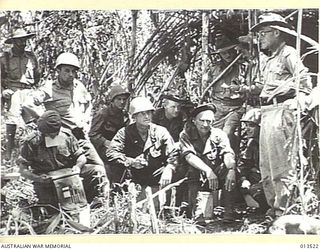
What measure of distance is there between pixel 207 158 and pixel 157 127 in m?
0.12

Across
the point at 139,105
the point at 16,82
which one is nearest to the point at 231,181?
the point at 139,105

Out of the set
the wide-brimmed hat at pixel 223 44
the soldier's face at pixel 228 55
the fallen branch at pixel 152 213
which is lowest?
the fallen branch at pixel 152 213

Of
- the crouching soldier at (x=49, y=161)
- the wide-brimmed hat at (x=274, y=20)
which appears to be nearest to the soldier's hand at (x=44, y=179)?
the crouching soldier at (x=49, y=161)

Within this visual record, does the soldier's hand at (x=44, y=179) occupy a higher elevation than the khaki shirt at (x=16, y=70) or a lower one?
lower

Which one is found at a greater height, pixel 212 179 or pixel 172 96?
pixel 172 96

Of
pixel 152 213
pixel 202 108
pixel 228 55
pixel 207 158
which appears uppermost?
pixel 228 55

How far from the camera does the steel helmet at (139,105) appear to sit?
40.1 inches

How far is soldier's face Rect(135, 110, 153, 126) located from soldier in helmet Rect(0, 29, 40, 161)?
220 millimetres

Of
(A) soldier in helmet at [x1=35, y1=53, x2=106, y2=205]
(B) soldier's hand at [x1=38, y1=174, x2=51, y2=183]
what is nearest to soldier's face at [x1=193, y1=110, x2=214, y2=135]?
(A) soldier in helmet at [x1=35, y1=53, x2=106, y2=205]

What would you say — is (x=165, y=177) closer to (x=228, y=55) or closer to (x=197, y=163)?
(x=197, y=163)

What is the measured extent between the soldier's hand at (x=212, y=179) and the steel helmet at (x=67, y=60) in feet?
1.14

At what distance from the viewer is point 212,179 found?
3.32 ft

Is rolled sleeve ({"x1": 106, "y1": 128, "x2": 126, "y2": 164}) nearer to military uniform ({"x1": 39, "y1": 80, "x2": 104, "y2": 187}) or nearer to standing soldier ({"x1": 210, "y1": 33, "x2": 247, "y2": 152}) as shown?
military uniform ({"x1": 39, "y1": 80, "x2": 104, "y2": 187})

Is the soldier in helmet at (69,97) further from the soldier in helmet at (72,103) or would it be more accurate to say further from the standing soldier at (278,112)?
the standing soldier at (278,112)
